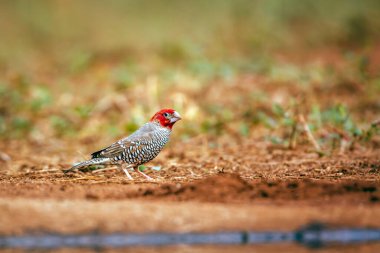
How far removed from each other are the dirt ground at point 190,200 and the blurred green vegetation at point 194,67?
1.85 m

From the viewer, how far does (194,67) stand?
12547mm

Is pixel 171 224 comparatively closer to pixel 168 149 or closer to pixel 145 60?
pixel 168 149

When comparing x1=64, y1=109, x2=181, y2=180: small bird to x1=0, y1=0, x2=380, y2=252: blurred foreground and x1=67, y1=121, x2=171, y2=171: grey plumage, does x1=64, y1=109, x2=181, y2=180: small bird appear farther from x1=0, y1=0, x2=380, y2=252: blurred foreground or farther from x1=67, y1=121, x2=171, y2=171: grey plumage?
x1=0, y1=0, x2=380, y2=252: blurred foreground

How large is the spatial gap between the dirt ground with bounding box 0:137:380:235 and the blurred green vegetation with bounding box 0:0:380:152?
185 cm

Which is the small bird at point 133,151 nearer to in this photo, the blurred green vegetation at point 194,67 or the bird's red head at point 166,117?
the bird's red head at point 166,117

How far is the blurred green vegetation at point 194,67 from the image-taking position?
31.4 ft

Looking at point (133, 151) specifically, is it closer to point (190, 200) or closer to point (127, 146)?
point (127, 146)

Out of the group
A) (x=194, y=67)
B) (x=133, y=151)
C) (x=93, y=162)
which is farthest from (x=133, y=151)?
(x=194, y=67)

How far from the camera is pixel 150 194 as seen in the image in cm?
488

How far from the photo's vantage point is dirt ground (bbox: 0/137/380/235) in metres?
4.30

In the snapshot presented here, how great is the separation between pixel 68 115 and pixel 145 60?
16.4ft

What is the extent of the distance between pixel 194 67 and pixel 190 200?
7.97 m

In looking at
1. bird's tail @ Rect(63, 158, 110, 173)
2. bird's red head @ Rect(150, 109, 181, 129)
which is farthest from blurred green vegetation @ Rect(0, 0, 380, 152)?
bird's tail @ Rect(63, 158, 110, 173)

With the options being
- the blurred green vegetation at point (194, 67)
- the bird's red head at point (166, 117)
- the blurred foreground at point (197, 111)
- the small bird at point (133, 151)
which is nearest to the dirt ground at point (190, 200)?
the blurred foreground at point (197, 111)
